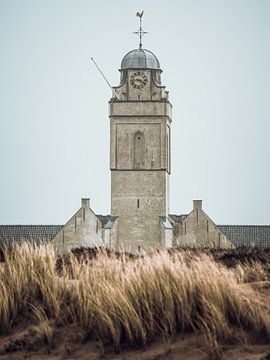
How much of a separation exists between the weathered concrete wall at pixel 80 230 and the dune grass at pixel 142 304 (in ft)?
188

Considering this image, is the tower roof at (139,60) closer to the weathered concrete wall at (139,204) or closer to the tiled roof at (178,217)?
the weathered concrete wall at (139,204)

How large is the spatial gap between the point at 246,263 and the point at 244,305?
432 centimetres

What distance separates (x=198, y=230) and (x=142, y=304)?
195 ft

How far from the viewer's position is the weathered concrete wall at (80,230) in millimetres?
73188

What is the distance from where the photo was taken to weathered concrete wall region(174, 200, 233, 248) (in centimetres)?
7262

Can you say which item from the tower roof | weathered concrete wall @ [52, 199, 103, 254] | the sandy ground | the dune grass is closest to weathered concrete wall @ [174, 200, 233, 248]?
weathered concrete wall @ [52, 199, 103, 254]

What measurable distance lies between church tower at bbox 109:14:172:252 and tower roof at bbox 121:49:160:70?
132 mm

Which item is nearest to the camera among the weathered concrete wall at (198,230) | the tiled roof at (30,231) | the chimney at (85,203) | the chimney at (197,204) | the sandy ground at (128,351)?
the sandy ground at (128,351)

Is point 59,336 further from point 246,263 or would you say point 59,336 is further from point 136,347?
point 246,263

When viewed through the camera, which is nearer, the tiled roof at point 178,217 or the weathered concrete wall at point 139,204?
the weathered concrete wall at point 139,204

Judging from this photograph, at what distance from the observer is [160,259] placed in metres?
14.6

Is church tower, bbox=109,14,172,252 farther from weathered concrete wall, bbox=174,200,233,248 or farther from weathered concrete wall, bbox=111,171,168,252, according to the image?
weathered concrete wall, bbox=174,200,233,248

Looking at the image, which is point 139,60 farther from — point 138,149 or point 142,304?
point 142,304

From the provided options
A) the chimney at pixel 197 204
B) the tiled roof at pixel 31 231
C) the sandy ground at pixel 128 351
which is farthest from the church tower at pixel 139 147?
the sandy ground at pixel 128 351
